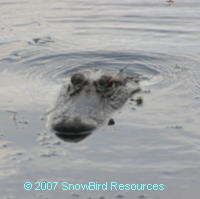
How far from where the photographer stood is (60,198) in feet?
17.6

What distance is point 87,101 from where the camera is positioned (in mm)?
7305

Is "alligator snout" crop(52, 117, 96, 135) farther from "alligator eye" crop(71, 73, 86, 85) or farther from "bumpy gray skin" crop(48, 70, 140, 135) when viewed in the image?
"alligator eye" crop(71, 73, 86, 85)

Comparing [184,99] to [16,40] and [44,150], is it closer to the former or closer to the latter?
[44,150]

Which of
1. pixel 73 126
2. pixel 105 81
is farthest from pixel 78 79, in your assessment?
pixel 73 126

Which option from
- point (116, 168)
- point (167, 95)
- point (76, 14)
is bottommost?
point (116, 168)

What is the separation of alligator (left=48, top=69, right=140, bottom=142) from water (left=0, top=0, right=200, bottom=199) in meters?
0.16

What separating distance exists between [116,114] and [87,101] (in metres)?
0.60

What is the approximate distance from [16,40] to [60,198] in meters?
8.13

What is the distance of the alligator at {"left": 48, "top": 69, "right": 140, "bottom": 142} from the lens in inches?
266

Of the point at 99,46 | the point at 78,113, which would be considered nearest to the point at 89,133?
the point at 78,113

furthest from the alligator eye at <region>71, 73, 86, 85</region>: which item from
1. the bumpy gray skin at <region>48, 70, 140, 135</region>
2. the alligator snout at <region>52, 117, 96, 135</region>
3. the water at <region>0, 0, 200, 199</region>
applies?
the alligator snout at <region>52, 117, 96, 135</region>

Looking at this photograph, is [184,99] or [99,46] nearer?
[184,99]

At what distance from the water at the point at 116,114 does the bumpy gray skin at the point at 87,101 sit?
189mm

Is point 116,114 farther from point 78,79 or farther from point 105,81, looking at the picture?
point 78,79
